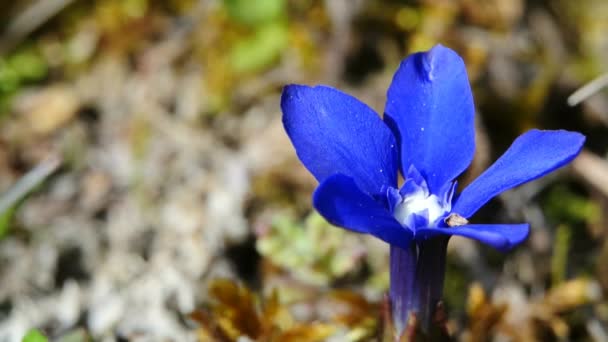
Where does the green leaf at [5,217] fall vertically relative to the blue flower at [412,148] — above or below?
above

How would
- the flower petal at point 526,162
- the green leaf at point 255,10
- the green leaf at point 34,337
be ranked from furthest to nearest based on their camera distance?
the green leaf at point 255,10, the green leaf at point 34,337, the flower petal at point 526,162

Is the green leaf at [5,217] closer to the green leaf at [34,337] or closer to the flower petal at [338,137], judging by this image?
the green leaf at [34,337]

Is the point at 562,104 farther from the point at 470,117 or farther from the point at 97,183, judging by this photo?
the point at 97,183

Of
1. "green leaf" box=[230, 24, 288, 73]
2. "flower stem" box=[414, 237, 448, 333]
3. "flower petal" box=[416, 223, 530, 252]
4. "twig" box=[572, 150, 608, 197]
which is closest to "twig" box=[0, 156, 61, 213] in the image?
"flower stem" box=[414, 237, 448, 333]

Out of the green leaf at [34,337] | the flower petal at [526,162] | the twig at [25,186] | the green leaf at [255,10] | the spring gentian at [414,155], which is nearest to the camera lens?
the flower petal at [526,162]

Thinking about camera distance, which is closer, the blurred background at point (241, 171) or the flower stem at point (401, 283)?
the flower stem at point (401, 283)

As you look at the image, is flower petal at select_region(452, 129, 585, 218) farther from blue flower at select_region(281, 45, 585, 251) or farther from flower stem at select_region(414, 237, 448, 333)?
flower stem at select_region(414, 237, 448, 333)

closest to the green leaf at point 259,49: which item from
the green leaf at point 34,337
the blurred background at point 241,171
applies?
the blurred background at point 241,171

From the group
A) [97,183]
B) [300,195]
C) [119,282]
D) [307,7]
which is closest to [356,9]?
A: [307,7]
